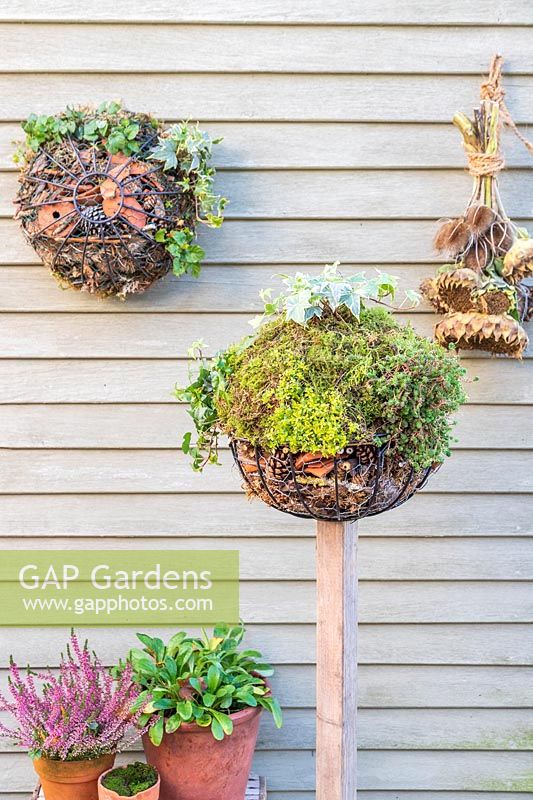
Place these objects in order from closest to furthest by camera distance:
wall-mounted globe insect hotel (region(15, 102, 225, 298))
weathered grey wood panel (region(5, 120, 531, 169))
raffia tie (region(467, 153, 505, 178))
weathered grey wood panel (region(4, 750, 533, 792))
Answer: wall-mounted globe insect hotel (region(15, 102, 225, 298)), raffia tie (region(467, 153, 505, 178)), weathered grey wood panel (region(5, 120, 531, 169)), weathered grey wood panel (region(4, 750, 533, 792))

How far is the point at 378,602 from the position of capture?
92.2 inches

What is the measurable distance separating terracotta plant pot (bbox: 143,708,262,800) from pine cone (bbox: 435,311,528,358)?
3.63ft

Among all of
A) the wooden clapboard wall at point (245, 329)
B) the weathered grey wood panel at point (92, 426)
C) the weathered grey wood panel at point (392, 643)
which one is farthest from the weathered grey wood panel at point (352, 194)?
the weathered grey wood panel at point (392, 643)

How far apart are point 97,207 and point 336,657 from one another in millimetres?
1211

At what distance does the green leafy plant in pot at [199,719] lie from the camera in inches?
79.5

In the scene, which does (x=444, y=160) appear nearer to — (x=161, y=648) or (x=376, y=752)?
(x=161, y=648)

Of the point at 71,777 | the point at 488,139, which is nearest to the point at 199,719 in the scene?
the point at 71,777

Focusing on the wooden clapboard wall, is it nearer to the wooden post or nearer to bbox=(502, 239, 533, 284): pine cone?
bbox=(502, 239, 533, 284): pine cone

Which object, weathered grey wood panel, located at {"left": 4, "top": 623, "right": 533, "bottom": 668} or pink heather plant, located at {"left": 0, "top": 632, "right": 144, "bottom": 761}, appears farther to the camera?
weathered grey wood panel, located at {"left": 4, "top": 623, "right": 533, "bottom": 668}

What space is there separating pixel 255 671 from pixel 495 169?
1510mm

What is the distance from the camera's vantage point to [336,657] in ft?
5.42

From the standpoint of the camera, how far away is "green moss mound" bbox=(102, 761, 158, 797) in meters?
1.93

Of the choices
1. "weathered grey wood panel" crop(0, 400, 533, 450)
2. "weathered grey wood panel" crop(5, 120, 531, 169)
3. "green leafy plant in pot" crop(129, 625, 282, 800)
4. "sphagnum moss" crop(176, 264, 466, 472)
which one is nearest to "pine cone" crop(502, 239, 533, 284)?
"weathered grey wood panel" crop(5, 120, 531, 169)

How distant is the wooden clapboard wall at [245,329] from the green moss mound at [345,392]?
81 cm
